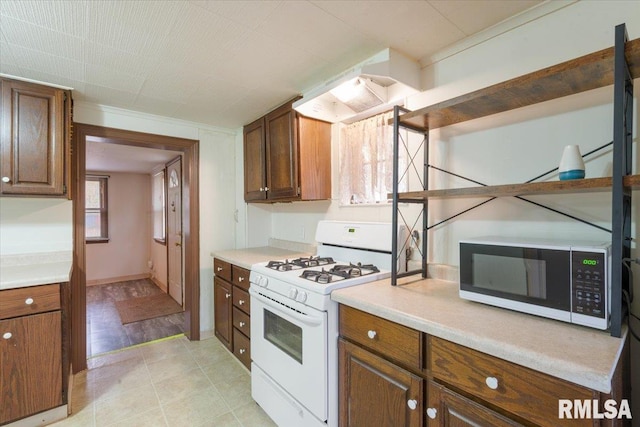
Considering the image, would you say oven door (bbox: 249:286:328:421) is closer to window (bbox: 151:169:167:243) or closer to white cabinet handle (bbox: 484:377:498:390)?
white cabinet handle (bbox: 484:377:498:390)

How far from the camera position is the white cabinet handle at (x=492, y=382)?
910 millimetres

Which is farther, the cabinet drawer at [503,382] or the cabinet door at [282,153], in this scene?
the cabinet door at [282,153]

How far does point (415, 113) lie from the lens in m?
1.47

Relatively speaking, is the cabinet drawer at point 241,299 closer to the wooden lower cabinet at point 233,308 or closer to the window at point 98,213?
the wooden lower cabinet at point 233,308

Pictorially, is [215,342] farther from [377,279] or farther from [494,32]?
[494,32]

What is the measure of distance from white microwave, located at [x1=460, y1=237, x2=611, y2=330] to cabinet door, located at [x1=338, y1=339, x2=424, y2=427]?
447 mm

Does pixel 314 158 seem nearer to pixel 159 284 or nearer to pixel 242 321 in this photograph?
pixel 242 321

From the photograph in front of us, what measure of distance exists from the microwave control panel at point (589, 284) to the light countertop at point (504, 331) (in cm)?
7

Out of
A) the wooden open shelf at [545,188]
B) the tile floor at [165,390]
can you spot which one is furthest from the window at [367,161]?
the tile floor at [165,390]

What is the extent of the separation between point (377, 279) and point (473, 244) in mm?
604

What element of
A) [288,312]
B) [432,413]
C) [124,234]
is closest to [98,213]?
[124,234]

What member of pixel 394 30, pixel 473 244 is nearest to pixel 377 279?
pixel 473 244

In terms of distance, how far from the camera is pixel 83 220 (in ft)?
8.16

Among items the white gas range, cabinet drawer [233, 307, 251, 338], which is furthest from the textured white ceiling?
cabinet drawer [233, 307, 251, 338]
